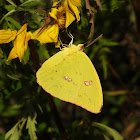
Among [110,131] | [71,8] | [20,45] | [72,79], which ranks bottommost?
[110,131]

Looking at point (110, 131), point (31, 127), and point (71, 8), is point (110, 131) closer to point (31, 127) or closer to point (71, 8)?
point (31, 127)

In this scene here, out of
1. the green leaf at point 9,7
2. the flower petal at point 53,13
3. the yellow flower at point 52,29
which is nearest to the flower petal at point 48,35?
the yellow flower at point 52,29

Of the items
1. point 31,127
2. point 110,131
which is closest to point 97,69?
point 110,131

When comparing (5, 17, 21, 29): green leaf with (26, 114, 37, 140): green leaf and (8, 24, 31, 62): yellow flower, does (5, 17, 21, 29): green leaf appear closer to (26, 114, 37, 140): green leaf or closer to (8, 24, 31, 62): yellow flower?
(8, 24, 31, 62): yellow flower

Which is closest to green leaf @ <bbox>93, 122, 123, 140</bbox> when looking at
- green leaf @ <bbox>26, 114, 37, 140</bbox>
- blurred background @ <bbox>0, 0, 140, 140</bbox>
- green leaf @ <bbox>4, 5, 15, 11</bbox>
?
blurred background @ <bbox>0, 0, 140, 140</bbox>

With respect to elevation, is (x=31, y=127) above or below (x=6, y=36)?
below

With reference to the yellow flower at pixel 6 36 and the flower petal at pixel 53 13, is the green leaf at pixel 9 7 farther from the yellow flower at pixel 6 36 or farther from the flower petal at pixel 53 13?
the flower petal at pixel 53 13
